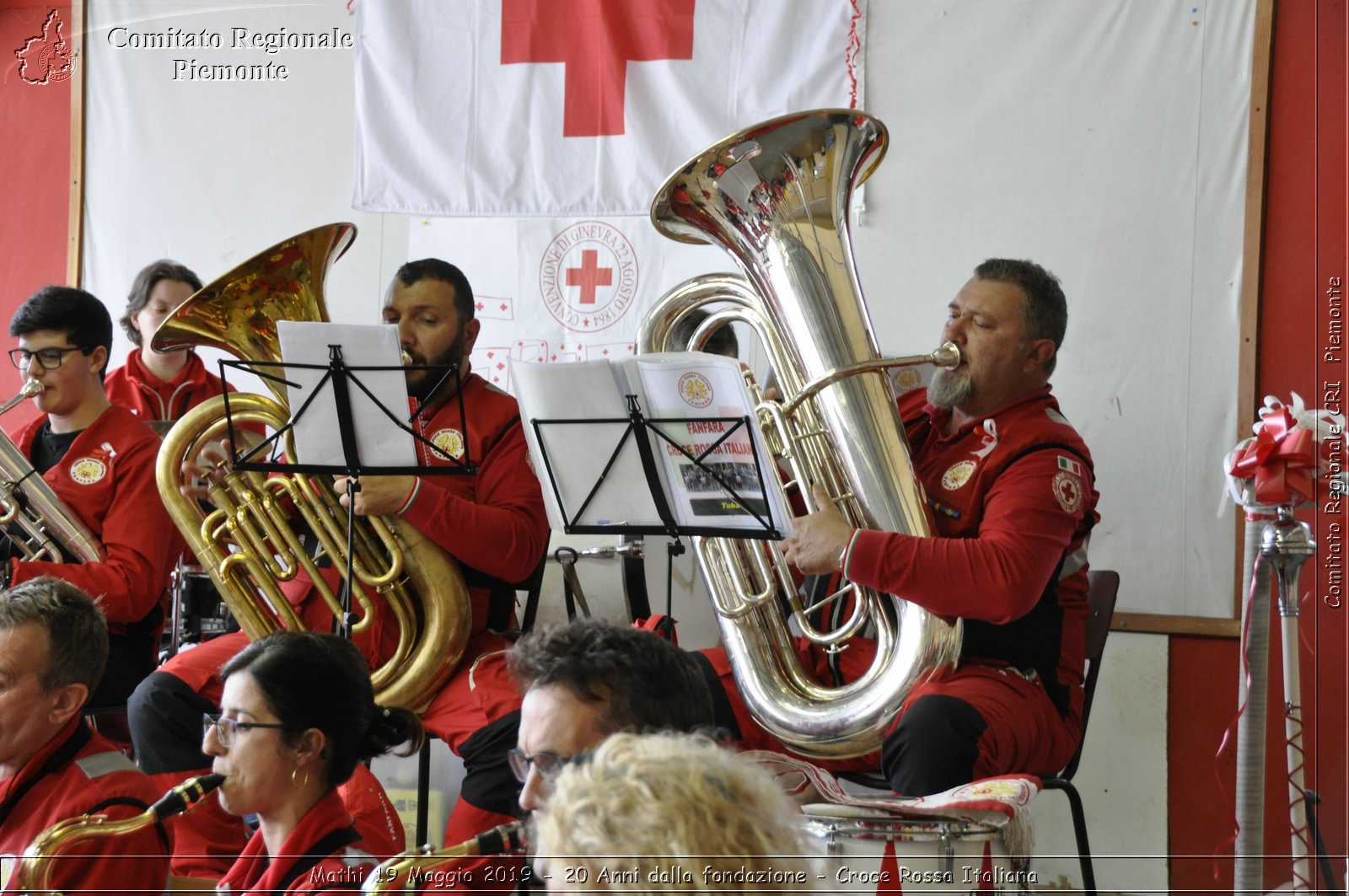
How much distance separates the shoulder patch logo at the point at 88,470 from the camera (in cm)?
320

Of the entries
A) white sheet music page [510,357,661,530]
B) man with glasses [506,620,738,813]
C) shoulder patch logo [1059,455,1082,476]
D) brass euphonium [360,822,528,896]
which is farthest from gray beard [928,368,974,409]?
brass euphonium [360,822,528,896]

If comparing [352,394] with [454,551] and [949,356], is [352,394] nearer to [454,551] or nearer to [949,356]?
[454,551]

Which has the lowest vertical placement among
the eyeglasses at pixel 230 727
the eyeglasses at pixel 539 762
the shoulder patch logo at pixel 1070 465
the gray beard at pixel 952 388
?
the eyeglasses at pixel 230 727

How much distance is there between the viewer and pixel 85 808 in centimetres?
191

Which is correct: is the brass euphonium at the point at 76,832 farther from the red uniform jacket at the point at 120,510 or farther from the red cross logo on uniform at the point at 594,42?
the red cross logo on uniform at the point at 594,42

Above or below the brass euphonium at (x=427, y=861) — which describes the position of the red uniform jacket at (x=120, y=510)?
above

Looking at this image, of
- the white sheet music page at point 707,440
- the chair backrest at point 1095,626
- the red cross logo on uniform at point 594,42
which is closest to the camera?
the white sheet music page at point 707,440

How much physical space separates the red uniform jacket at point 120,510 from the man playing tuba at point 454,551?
0.26 meters

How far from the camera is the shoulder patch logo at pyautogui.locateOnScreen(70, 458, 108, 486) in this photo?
3.20 m

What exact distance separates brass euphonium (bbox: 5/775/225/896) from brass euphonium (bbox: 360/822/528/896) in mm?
330

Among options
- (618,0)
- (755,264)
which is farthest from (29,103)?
(755,264)

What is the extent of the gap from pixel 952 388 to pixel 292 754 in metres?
1.65

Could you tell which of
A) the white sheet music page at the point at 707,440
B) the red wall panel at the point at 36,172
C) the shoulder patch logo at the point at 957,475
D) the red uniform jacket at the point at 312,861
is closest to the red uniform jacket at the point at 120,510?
the red uniform jacket at the point at 312,861

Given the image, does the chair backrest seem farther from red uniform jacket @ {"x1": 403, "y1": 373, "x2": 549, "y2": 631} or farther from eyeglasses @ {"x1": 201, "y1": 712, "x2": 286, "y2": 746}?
eyeglasses @ {"x1": 201, "y1": 712, "x2": 286, "y2": 746}
